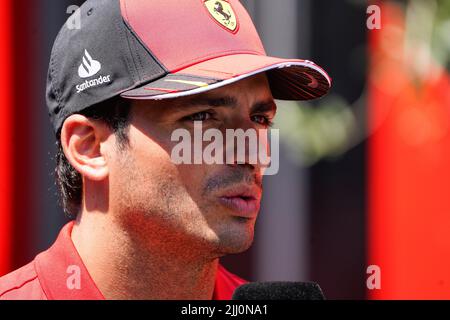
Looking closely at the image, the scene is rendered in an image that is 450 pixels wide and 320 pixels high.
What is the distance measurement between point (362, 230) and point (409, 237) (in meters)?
0.21

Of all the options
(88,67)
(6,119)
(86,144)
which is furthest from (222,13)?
(6,119)

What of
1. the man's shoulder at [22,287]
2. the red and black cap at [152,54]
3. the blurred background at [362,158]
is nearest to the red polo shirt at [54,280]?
the man's shoulder at [22,287]

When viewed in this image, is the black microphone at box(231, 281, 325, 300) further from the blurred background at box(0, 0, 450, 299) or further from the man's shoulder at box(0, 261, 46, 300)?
the blurred background at box(0, 0, 450, 299)

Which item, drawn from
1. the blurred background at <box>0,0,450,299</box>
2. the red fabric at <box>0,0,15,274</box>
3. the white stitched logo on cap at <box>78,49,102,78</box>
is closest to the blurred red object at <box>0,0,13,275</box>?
the red fabric at <box>0,0,15,274</box>

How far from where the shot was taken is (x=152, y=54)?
6.61 ft

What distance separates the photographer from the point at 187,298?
83.4 inches

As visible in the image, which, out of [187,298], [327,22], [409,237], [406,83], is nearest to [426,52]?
[406,83]

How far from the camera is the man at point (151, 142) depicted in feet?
6.54

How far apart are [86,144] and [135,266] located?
34 cm

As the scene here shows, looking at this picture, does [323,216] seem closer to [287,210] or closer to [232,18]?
[287,210]

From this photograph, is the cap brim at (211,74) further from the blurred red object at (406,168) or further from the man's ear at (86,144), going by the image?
the blurred red object at (406,168)

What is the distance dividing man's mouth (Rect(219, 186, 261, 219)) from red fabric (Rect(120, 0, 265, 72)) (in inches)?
13.0

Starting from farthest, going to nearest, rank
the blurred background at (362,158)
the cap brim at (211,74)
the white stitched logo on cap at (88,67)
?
1. the blurred background at (362,158)
2. the white stitched logo on cap at (88,67)
3. the cap brim at (211,74)

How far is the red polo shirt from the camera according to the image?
81.0 inches
